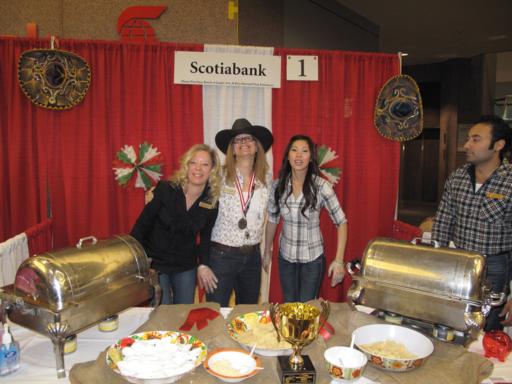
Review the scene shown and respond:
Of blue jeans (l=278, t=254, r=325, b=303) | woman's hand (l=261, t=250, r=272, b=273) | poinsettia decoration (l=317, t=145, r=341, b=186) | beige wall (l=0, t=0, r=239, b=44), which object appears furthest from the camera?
beige wall (l=0, t=0, r=239, b=44)

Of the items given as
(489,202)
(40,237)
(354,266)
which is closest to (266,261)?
(354,266)

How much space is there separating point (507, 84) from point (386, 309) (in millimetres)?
9338

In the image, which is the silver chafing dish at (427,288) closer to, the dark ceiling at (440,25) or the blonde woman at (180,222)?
the blonde woman at (180,222)

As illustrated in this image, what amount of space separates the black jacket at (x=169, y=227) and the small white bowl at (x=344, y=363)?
1.29 m

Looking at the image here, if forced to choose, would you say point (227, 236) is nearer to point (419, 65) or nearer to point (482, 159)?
point (482, 159)

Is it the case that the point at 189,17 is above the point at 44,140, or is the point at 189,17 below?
above

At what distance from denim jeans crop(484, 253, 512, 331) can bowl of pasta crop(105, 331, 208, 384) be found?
6.92 ft

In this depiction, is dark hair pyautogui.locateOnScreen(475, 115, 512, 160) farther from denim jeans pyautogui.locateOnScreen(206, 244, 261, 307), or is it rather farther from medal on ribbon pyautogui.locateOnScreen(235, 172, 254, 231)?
denim jeans pyautogui.locateOnScreen(206, 244, 261, 307)

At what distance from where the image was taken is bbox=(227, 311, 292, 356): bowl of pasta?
157 centimetres

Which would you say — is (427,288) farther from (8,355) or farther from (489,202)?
(8,355)

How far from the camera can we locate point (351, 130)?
3916 millimetres

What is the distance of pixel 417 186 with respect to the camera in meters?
11.4

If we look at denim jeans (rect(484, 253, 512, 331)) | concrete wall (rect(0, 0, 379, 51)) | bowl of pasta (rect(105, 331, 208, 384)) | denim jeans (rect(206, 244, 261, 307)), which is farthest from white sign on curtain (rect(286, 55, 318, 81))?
bowl of pasta (rect(105, 331, 208, 384))

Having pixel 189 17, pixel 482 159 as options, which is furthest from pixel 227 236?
pixel 189 17
